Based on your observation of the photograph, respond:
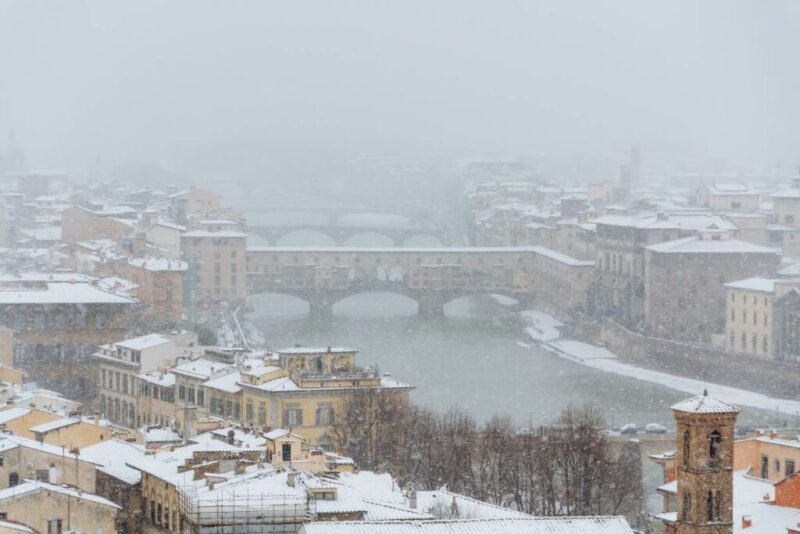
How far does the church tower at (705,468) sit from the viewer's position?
9320 mm

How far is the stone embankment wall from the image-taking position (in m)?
22.8

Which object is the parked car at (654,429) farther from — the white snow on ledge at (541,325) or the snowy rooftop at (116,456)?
the white snow on ledge at (541,325)

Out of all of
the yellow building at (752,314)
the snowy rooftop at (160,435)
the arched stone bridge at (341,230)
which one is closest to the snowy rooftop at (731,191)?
the arched stone bridge at (341,230)

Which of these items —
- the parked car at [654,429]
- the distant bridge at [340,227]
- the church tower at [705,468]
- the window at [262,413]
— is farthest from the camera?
the distant bridge at [340,227]

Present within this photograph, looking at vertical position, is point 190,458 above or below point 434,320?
above

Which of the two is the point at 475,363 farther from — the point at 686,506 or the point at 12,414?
the point at 686,506

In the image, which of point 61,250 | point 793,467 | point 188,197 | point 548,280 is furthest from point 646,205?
point 793,467

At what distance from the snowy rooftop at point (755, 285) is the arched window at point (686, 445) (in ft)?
51.2

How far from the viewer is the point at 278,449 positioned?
1057 cm

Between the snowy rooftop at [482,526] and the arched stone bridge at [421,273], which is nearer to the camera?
the snowy rooftop at [482,526]

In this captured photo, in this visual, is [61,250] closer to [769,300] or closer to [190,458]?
[769,300]

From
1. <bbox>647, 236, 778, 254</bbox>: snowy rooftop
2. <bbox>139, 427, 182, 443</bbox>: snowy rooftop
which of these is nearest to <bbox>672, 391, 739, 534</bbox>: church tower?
<bbox>139, 427, 182, 443</bbox>: snowy rooftop

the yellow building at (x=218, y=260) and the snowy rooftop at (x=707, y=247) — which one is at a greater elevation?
the snowy rooftop at (x=707, y=247)

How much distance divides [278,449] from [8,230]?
79.5ft
